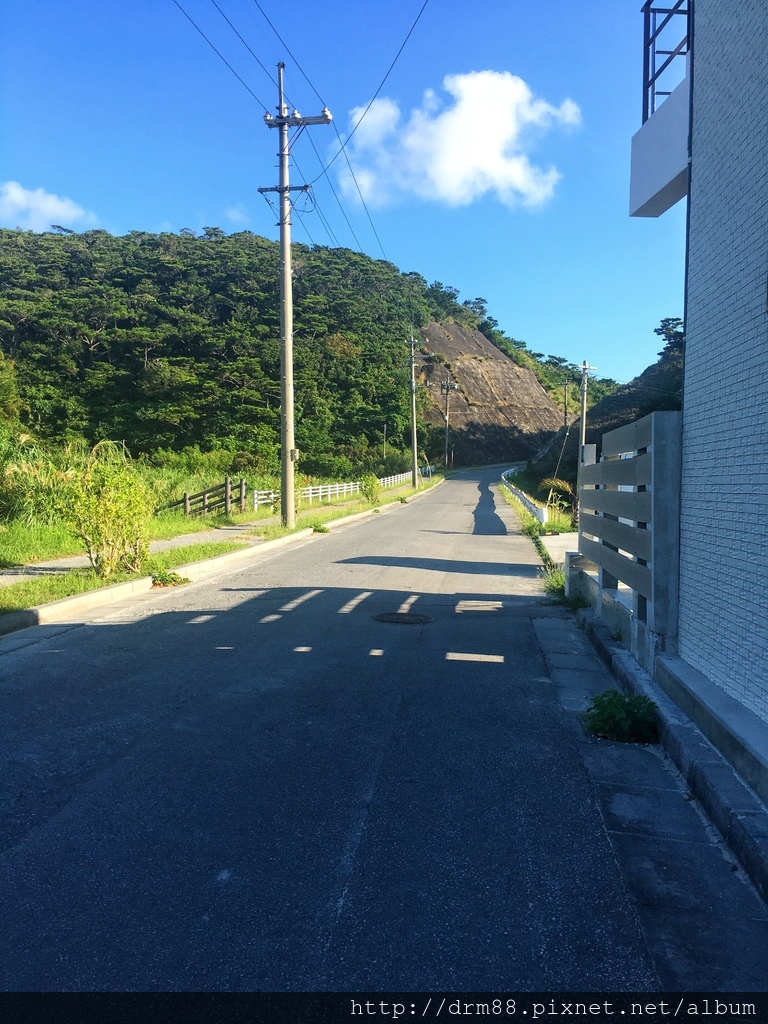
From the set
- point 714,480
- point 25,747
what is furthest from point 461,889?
point 714,480

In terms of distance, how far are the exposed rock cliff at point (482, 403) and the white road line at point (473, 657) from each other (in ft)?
296

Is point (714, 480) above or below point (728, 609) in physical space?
above

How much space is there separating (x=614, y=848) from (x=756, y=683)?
1.41 meters

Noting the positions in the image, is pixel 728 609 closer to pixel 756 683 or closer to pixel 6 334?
pixel 756 683

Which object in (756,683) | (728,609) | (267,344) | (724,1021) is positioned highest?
(267,344)

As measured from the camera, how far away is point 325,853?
135 inches

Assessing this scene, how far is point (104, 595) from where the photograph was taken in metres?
10.2

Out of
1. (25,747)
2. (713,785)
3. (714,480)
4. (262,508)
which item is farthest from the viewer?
(262,508)

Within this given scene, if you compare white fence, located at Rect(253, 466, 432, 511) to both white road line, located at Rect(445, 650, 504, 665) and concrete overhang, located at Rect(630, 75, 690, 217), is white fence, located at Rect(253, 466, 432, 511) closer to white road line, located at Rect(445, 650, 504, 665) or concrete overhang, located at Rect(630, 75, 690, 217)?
concrete overhang, located at Rect(630, 75, 690, 217)

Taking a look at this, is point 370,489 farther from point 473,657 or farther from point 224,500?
point 473,657

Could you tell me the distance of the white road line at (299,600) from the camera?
993 centimetres

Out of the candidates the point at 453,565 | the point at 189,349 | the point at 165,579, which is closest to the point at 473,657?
the point at 165,579

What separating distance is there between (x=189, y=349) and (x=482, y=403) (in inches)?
1843

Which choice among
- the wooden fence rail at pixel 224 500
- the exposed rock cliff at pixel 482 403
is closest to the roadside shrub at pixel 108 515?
the wooden fence rail at pixel 224 500
